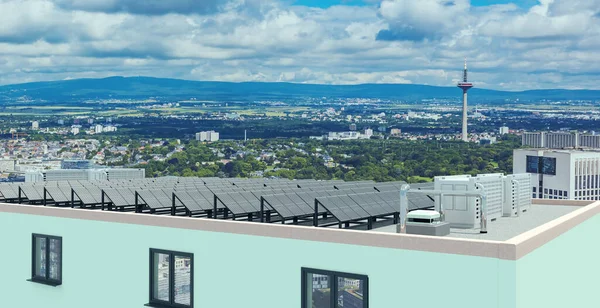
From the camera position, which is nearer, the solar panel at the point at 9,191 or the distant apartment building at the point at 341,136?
the solar panel at the point at 9,191

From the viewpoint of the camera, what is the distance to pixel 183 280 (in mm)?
13336

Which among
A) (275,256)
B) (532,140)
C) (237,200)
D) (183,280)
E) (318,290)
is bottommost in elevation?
(183,280)

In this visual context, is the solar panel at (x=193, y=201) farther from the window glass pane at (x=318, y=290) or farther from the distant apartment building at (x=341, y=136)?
the distant apartment building at (x=341, y=136)

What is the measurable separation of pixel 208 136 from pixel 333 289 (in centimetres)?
16646

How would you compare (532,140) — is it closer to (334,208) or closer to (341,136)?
(341,136)

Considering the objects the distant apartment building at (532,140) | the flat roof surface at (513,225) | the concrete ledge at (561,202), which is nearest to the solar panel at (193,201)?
the flat roof surface at (513,225)

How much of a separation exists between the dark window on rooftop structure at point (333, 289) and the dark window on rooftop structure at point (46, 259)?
596cm

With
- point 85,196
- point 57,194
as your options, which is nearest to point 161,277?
point 85,196

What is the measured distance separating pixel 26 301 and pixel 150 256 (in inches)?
156

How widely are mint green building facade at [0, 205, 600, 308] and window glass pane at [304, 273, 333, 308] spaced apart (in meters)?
0.19

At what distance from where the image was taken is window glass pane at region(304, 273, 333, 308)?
11648 millimetres

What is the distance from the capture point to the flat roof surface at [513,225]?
1297 centimetres

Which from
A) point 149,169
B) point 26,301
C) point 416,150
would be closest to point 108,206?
point 26,301

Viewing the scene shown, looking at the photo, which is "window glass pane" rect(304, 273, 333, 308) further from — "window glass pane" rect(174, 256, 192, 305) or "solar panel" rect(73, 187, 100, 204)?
"solar panel" rect(73, 187, 100, 204)
